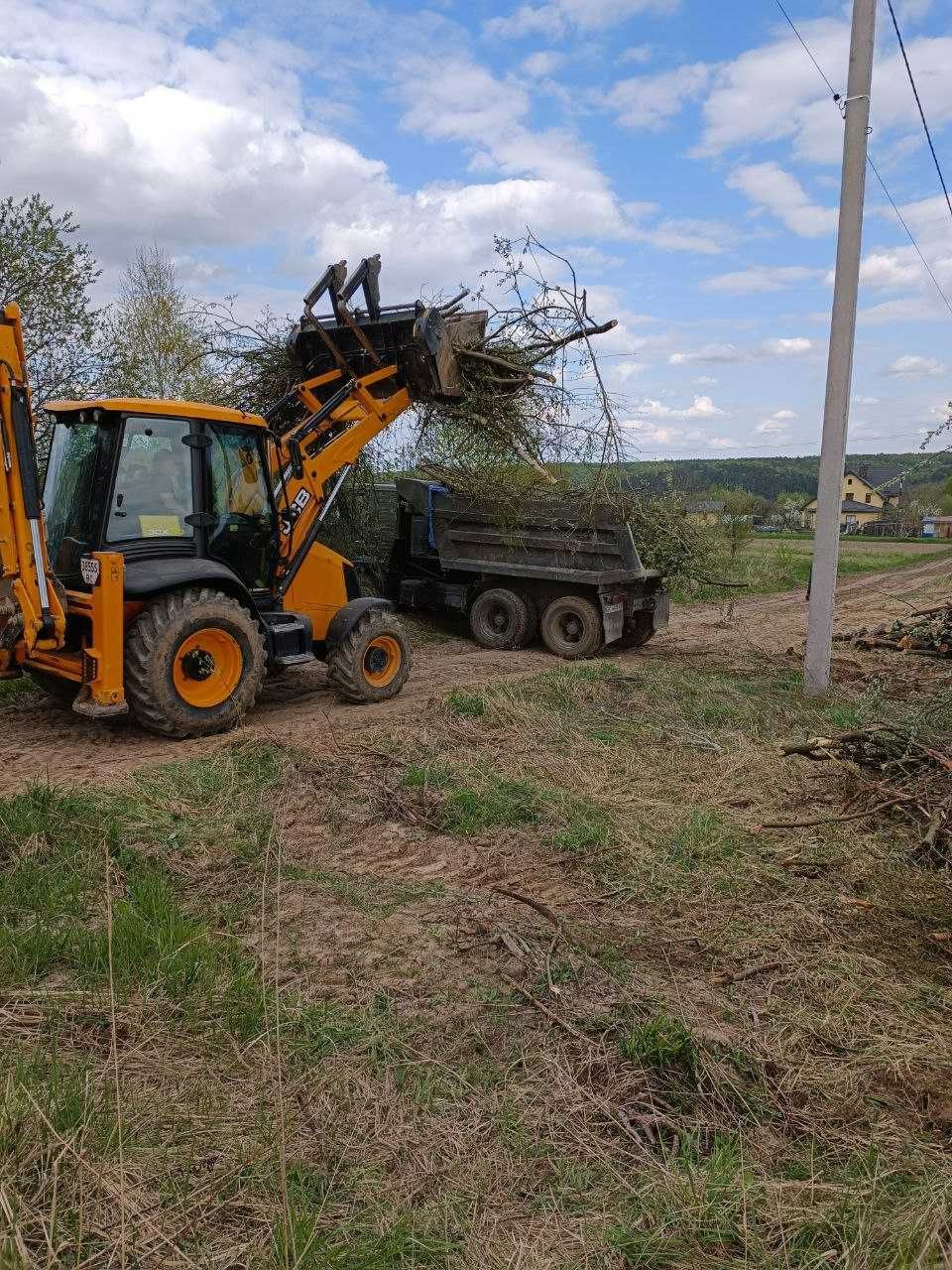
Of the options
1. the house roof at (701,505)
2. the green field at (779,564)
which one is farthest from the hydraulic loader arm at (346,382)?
the green field at (779,564)

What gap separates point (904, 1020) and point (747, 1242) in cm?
139

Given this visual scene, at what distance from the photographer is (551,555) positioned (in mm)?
10727

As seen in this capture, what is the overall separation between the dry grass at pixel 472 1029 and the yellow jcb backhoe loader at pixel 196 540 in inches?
45.5

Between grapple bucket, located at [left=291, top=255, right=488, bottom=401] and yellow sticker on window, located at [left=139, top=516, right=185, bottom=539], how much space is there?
2.64 m

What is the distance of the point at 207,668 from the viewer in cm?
670

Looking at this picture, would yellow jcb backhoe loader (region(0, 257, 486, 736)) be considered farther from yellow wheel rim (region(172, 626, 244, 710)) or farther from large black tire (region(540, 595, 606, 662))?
large black tire (region(540, 595, 606, 662))

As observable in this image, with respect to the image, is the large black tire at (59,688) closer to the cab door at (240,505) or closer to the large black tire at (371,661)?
the cab door at (240,505)

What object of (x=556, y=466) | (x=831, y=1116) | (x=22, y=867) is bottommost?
(x=831, y=1116)

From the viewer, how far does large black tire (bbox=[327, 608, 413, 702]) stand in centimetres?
788

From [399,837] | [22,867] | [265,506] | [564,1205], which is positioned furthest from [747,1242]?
[265,506]

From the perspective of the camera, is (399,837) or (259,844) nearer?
(259,844)

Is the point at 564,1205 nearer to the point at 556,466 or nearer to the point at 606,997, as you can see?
the point at 606,997

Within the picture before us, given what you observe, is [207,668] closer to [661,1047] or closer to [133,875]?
[133,875]

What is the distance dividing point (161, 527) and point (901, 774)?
5253 millimetres
